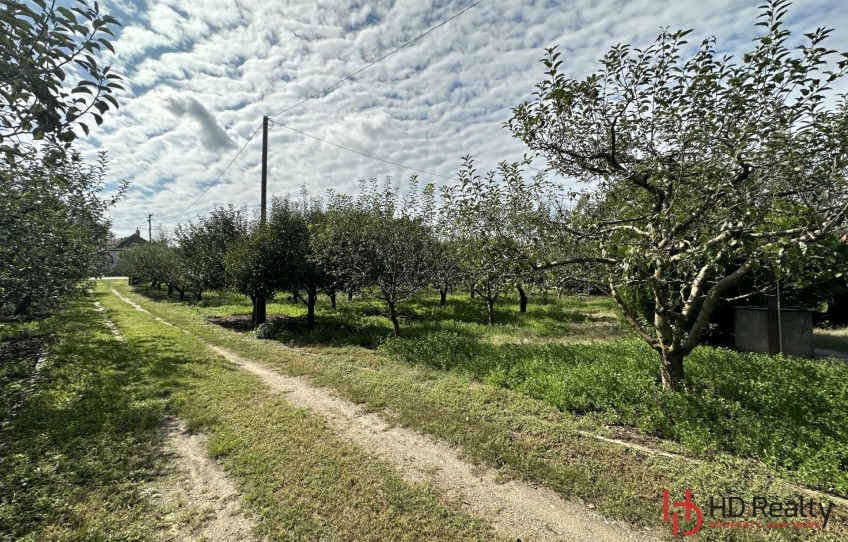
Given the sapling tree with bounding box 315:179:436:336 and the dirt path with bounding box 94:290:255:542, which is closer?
the dirt path with bounding box 94:290:255:542

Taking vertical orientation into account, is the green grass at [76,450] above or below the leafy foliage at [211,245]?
below

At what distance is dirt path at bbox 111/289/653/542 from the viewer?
9.98ft

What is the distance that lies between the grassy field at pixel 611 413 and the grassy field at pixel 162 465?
1.24m

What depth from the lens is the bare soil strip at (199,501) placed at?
307 cm

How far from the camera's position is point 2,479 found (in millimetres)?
3799

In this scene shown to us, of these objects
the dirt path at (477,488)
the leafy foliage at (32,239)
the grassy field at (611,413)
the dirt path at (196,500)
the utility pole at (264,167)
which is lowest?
the dirt path at (196,500)

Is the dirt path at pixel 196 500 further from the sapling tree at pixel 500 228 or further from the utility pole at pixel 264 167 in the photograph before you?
the utility pole at pixel 264 167

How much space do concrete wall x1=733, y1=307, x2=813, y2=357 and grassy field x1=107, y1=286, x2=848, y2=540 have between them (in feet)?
11.5

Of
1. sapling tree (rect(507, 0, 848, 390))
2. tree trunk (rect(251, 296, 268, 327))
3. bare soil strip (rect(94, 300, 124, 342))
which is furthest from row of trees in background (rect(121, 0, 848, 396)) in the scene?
bare soil strip (rect(94, 300, 124, 342))

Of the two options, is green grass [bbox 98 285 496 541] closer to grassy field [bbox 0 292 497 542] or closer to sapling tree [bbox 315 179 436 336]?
grassy field [bbox 0 292 497 542]

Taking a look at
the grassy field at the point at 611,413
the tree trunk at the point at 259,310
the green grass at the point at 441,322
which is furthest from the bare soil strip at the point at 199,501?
the tree trunk at the point at 259,310

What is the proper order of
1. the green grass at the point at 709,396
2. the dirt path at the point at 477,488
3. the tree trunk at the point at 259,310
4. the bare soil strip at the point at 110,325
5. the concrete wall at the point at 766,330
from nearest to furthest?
the dirt path at the point at 477,488
the green grass at the point at 709,396
the concrete wall at the point at 766,330
the bare soil strip at the point at 110,325
the tree trunk at the point at 259,310

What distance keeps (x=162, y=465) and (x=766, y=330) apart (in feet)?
46.4

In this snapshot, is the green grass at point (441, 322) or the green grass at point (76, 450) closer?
the green grass at point (76, 450)
